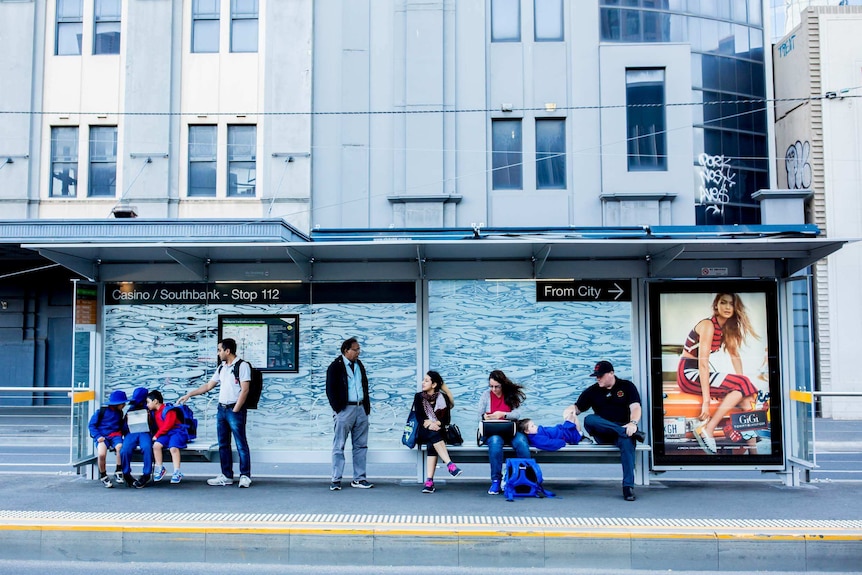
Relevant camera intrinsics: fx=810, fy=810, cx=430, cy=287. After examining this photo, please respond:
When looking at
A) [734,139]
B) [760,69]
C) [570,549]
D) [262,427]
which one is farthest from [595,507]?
[760,69]

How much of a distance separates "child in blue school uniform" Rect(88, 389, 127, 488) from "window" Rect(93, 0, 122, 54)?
14.8 meters

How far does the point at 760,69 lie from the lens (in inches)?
910

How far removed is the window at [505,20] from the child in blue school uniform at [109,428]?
15.2 meters

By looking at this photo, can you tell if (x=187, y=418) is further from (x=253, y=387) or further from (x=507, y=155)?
(x=507, y=155)

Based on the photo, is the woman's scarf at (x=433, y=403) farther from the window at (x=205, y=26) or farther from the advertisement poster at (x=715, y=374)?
the window at (x=205, y=26)

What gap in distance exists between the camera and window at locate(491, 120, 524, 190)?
21078 mm

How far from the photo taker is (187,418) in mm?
9727

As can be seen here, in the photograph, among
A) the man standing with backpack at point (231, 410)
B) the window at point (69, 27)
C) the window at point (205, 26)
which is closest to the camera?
the man standing with backpack at point (231, 410)

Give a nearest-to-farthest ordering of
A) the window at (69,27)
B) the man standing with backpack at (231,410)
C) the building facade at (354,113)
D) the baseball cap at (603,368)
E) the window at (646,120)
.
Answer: the baseball cap at (603,368) → the man standing with backpack at (231,410) → the building facade at (354,113) → the window at (646,120) → the window at (69,27)

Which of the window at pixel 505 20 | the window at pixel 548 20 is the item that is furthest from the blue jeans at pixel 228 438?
the window at pixel 548 20

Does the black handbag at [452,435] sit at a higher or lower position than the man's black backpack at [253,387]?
lower

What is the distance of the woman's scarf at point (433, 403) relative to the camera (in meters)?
9.27

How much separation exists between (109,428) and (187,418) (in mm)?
887

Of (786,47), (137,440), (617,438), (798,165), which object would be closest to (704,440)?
(617,438)
